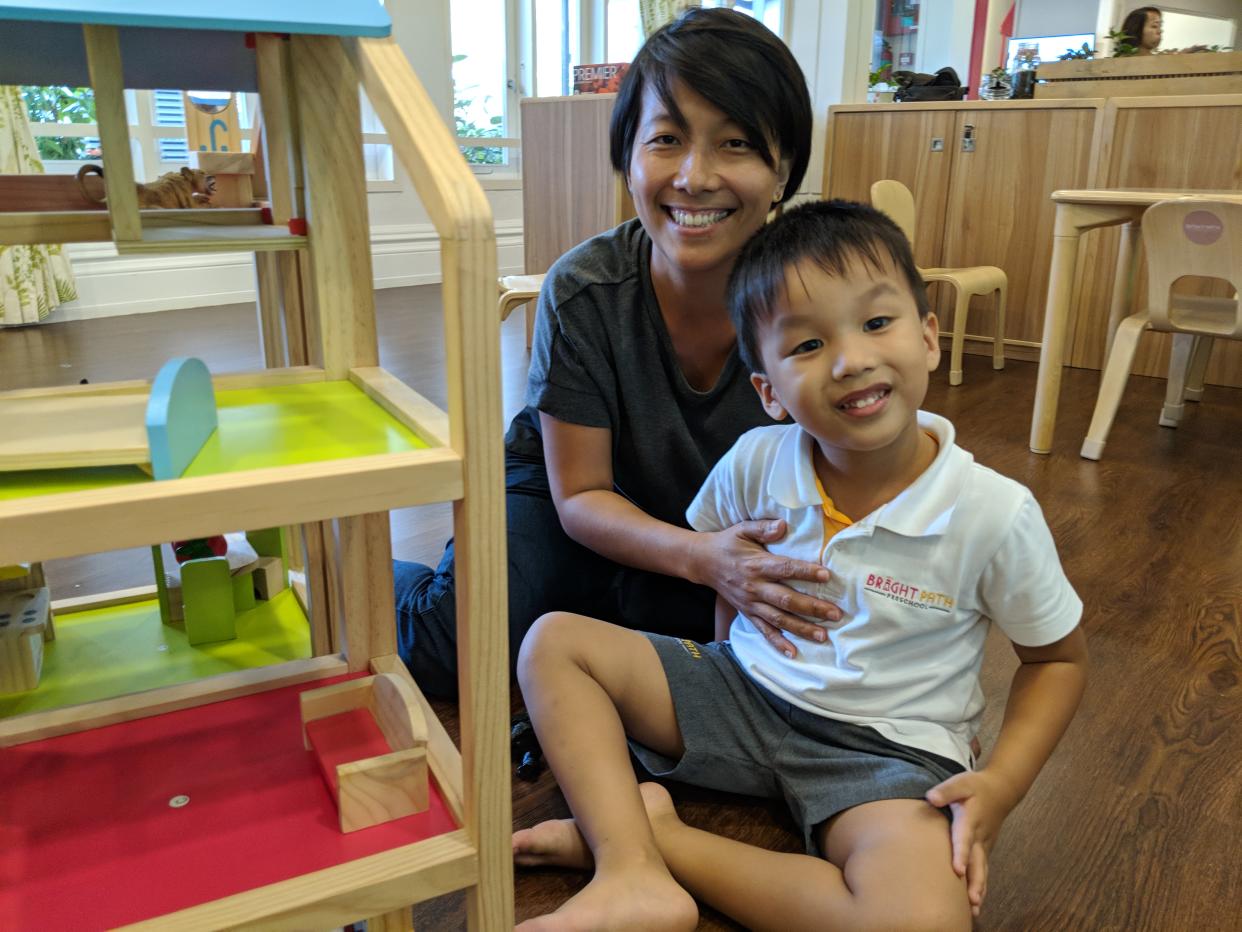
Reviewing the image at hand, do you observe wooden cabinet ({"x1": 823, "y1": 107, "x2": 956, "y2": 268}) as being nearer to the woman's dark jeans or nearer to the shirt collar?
the woman's dark jeans

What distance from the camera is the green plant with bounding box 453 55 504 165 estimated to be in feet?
16.6

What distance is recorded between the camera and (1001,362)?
11.0 feet

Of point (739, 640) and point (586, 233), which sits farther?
point (586, 233)

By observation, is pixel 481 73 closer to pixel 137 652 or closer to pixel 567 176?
pixel 567 176

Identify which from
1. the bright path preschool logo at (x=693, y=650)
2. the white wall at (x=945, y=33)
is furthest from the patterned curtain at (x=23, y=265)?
the white wall at (x=945, y=33)

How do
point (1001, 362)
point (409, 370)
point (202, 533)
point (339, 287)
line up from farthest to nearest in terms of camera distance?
1. point (1001, 362)
2. point (409, 370)
3. point (339, 287)
4. point (202, 533)

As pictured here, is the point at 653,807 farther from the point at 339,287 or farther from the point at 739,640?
the point at 339,287

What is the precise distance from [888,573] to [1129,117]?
2.83 meters

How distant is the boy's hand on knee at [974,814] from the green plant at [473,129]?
15.5 feet

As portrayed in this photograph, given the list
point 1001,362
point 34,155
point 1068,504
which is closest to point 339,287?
point 1068,504

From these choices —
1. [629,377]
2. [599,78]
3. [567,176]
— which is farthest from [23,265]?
[629,377]

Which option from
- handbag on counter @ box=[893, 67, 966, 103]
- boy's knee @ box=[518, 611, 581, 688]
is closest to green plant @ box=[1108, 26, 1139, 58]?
handbag on counter @ box=[893, 67, 966, 103]

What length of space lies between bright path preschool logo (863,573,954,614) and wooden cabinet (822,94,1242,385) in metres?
2.70

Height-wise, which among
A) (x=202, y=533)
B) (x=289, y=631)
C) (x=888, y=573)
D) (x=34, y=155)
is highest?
(x=34, y=155)
